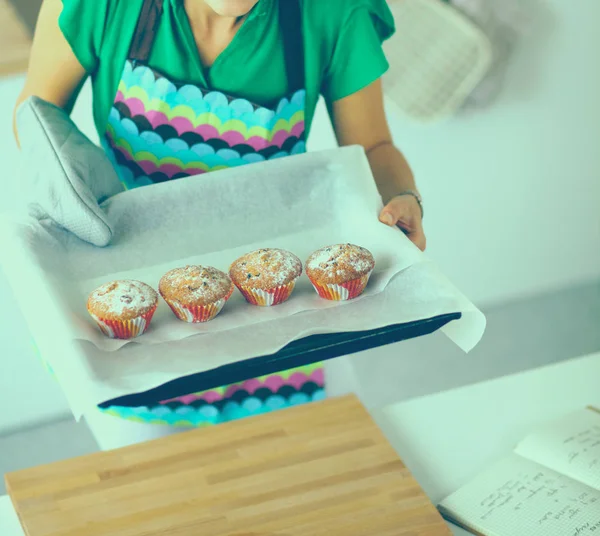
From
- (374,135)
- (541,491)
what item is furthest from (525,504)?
(374,135)

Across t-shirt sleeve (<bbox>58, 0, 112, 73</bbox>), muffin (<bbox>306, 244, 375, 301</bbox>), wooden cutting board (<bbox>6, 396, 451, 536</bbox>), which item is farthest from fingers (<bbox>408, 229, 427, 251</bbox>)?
t-shirt sleeve (<bbox>58, 0, 112, 73</bbox>)

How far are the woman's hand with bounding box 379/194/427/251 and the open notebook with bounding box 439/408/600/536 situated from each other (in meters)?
0.31

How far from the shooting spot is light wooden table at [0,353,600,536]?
3.68ft

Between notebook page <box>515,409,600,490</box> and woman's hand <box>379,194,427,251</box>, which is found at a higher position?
woman's hand <box>379,194,427,251</box>

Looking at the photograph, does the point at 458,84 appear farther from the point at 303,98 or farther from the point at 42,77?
the point at 42,77

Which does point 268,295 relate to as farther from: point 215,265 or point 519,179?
point 519,179

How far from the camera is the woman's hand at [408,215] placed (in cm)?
114

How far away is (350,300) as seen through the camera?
1.00m

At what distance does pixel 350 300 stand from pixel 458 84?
1.15 meters

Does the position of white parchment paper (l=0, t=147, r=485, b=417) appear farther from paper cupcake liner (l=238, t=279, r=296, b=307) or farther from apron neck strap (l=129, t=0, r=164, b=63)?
apron neck strap (l=129, t=0, r=164, b=63)

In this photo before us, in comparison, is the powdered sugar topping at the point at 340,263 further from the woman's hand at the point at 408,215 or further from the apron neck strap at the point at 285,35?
the apron neck strap at the point at 285,35

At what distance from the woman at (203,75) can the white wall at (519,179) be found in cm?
74

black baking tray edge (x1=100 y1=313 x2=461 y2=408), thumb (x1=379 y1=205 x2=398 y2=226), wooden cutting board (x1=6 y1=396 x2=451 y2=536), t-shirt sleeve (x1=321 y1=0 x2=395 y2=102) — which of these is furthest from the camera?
t-shirt sleeve (x1=321 y1=0 x2=395 y2=102)

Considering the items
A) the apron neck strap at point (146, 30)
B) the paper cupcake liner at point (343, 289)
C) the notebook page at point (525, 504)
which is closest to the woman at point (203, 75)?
the apron neck strap at point (146, 30)
